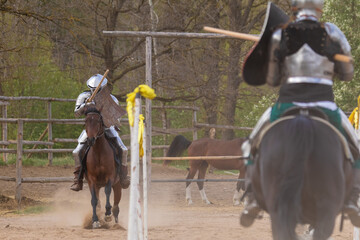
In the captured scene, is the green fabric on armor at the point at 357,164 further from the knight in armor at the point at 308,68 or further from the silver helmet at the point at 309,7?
the silver helmet at the point at 309,7

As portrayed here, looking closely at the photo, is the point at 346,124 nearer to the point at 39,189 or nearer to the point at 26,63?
the point at 39,189

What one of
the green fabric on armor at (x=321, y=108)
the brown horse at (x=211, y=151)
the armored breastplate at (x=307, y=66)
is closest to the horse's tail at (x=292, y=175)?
the green fabric on armor at (x=321, y=108)

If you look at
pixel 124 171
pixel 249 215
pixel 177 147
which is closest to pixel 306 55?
pixel 249 215

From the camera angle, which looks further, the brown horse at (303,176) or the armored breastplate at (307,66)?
the armored breastplate at (307,66)

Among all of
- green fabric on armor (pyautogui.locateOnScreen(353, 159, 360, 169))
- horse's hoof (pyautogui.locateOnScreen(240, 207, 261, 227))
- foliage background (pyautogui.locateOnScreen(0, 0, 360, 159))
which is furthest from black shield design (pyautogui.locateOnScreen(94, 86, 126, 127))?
foliage background (pyautogui.locateOnScreen(0, 0, 360, 159))

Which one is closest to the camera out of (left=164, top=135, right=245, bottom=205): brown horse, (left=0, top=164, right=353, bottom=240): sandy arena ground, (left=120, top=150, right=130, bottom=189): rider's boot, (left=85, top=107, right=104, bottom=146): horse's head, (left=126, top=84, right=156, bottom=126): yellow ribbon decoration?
(left=126, top=84, right=156, bottom=126): yellow ribbon decoration

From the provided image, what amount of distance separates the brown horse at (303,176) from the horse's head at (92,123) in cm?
535

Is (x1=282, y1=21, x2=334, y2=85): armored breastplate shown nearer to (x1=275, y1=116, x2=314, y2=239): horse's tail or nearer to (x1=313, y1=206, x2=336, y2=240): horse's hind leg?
(x1=275, y1=116, x2=314, y2=239): horse's tail

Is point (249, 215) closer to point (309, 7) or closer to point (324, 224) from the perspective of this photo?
point (324, 224)

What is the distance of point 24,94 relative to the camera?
75.8ft

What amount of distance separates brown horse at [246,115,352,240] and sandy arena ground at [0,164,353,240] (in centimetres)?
461

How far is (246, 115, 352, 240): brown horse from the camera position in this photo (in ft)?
14.9

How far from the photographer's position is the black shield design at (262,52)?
530cm

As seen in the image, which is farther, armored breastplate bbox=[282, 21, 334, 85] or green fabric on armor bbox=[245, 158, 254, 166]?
green fabric on armor bbox=[245, 158, 254, 166]
